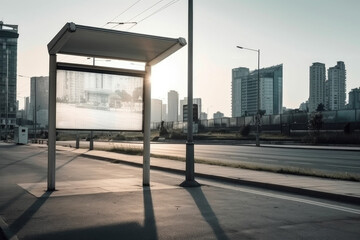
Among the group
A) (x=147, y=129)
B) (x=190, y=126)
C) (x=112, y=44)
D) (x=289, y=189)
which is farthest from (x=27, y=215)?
(x=289, y=189)

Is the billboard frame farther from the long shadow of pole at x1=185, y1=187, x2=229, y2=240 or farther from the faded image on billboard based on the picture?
the long shadow of pole at x1=185, y1=187, x2=229, y2=240

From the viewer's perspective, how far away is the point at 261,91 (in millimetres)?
144750

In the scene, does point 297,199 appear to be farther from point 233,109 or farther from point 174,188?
point 233,109

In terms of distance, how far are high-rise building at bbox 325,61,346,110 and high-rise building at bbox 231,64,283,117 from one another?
60.4 ft

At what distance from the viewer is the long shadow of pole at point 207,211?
6.84 meters

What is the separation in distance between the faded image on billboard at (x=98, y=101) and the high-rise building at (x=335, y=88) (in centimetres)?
15052

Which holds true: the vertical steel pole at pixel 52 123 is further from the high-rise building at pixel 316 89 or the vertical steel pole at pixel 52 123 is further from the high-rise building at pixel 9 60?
the high-rise building at pixel 316 89

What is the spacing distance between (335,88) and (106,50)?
156 metres

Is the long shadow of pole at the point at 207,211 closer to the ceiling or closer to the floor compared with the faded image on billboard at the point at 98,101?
closer to the floor

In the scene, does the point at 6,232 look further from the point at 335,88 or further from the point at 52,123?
the point at 335,88

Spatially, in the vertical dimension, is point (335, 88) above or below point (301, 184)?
above

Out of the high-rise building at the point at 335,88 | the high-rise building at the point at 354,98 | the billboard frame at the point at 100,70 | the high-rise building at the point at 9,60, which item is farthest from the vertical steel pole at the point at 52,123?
the high-rise building at the point at 335,88

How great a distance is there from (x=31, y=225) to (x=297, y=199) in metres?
6.00

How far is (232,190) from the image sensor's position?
11.8 meters
